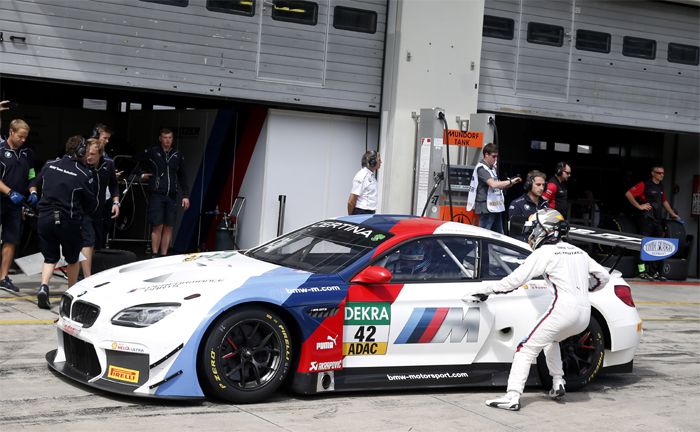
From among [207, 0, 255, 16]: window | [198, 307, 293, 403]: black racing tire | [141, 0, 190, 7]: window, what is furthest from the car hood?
[207, 0, 255, 16]: window

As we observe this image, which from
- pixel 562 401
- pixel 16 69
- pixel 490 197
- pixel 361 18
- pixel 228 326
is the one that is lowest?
pixel 562 401

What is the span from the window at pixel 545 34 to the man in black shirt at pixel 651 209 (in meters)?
3.10

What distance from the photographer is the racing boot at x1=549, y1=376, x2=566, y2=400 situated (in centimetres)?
770

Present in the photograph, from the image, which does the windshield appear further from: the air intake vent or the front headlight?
the air intake vent

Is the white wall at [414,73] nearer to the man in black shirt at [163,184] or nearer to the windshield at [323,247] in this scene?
A: the man in black shirt at [163,184]

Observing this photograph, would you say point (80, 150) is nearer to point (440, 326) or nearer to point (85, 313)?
point (85, 313)

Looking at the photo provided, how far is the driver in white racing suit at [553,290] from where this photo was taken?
740 centimetres

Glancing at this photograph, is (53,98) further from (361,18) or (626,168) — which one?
(626,168)

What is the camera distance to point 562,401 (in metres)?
7.87

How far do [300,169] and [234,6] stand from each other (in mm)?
2646

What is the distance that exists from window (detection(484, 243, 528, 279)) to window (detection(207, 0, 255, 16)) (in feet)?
23.5

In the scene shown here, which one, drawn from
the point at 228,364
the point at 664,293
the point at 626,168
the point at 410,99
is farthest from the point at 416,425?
the point at 626,168

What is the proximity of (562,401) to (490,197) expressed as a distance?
5.84m

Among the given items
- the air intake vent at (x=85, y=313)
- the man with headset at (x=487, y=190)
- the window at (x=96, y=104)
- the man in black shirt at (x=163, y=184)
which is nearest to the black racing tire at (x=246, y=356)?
the air intake vent at (x=85, y=313)
